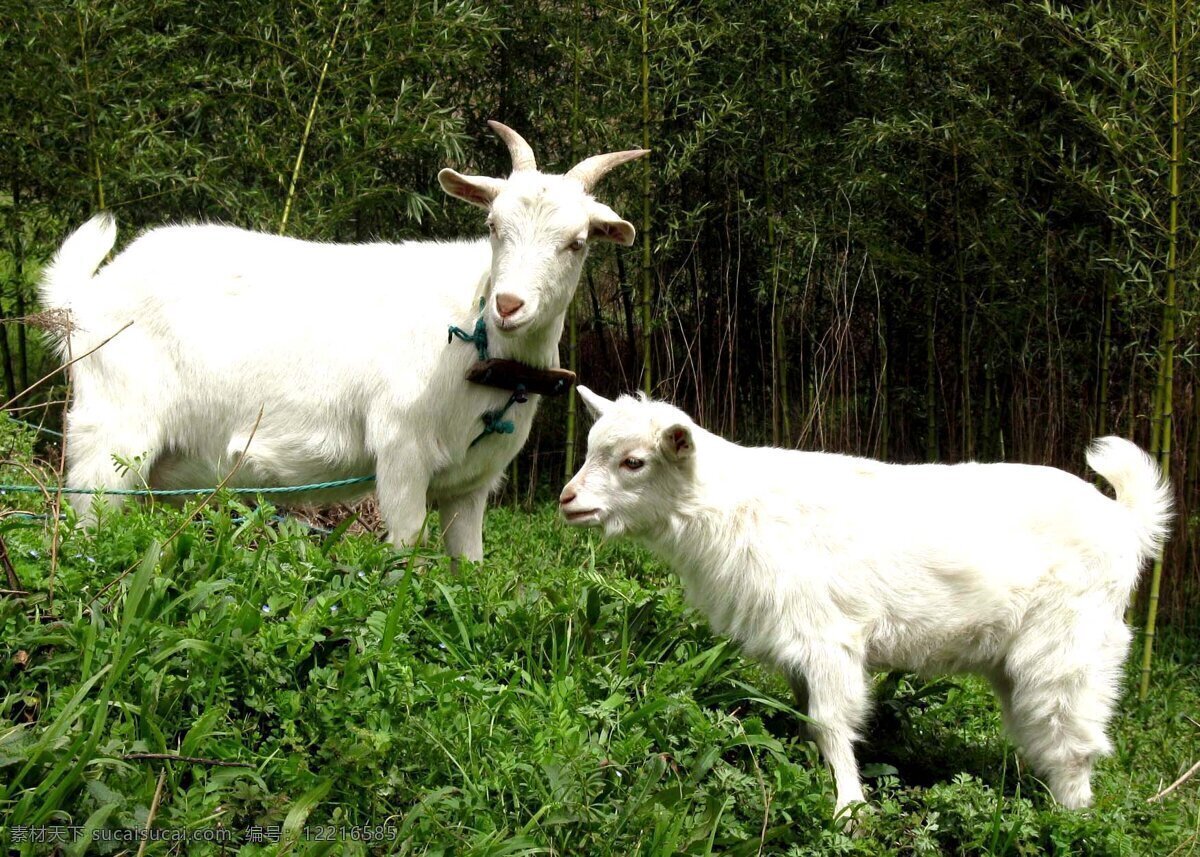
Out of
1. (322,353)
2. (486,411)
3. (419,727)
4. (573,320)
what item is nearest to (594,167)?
(486,411)

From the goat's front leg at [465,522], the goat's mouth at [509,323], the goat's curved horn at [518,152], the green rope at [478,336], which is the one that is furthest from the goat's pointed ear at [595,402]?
the goat's curved horn at [518,152]

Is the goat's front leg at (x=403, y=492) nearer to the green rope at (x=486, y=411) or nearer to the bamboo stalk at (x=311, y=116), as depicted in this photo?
the green rope at (x=486, y=411)

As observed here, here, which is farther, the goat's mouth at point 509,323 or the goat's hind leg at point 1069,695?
the goat's mouth at point 509,323

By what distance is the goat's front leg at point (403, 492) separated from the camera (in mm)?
4926

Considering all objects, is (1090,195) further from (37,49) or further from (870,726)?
(37,49)

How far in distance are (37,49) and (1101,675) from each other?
6.20m

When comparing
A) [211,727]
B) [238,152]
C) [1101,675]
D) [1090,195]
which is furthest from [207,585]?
[1090,195]

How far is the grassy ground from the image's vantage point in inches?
124

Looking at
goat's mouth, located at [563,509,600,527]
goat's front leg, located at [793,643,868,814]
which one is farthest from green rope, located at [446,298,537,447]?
goat's front leg, located at [793,643,868,814]

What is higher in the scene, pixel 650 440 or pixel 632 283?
pixel 632 283

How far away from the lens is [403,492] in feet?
16.2

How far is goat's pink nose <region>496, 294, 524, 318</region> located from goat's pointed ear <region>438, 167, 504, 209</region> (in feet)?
2.12

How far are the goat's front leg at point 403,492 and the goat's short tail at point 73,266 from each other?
5.57 ft

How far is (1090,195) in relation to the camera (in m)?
6.80
